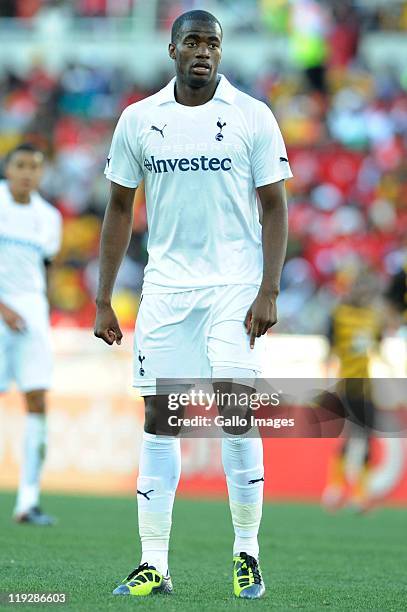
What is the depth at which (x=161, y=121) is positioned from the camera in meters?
5.28

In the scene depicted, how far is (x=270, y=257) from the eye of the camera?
5211mm

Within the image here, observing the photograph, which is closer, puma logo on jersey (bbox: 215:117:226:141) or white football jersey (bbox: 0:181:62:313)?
puma logo on jersey (bbox: 215:117:226:141)

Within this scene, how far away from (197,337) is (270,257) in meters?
0.44

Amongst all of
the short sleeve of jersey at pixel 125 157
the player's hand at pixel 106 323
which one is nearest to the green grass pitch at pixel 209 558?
the player's hand at pixel 106 323

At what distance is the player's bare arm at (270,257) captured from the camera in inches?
203

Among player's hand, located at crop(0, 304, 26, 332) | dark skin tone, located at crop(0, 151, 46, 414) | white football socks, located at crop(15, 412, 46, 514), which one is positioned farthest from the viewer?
dark skin tone, located at crop(0, 151, 46, 414)

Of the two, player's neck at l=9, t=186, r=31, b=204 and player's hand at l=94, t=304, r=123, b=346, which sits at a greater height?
player's neck at l=9, t=186, r=31, b=204

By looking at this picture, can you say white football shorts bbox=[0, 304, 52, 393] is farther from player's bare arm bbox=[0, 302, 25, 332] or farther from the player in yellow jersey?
the player in yellow jersey

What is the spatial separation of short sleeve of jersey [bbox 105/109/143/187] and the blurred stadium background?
6.32m

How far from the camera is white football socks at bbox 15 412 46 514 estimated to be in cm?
884

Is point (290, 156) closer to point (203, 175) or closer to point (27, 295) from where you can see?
point (27, 295)

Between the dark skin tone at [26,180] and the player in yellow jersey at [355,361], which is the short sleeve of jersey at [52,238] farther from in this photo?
the player in yellow jersey at [355,361]

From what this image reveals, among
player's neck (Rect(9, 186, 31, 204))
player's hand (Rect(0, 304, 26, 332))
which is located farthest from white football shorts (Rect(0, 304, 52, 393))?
player's neck (Rect(9, 186, 31, 204))

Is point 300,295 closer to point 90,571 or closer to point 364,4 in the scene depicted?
point 364,4
